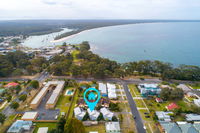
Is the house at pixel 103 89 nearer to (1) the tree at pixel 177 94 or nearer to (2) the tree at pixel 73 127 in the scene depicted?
(2) the tree at pixel 73 127

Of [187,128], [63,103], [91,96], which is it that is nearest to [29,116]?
[63,103]

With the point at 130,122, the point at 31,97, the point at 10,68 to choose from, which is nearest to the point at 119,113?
the point at 130,122

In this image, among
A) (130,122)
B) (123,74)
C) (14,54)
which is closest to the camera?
(130,122)

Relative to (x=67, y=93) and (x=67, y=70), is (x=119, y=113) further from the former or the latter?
(x=67, y=70)

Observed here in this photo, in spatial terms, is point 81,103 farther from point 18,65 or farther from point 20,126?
point 18,65

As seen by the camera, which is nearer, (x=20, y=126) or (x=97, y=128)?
(x=20, y=126)

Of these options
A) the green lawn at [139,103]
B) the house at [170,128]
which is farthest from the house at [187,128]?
the green lawn at [139,103]
